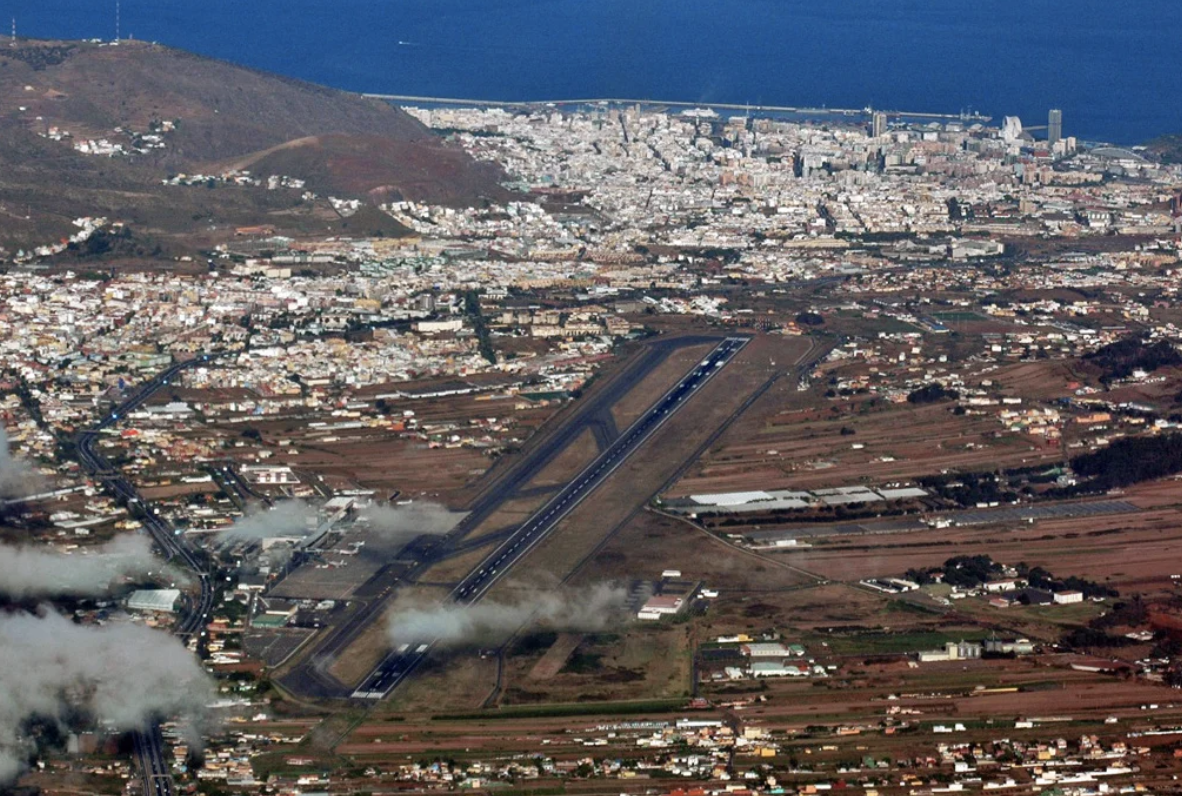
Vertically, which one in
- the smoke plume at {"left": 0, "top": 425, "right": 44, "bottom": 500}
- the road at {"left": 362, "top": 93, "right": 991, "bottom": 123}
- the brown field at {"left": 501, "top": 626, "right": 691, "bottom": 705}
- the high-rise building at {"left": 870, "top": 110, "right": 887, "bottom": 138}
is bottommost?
the brown field at {"left": 501, "top": 626, "right": 691, "bottom": 705}

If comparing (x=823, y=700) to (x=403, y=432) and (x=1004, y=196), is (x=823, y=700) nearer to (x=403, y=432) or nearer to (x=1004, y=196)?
(x=403, y=432)

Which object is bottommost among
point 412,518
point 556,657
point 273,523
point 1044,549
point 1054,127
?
point 556,657

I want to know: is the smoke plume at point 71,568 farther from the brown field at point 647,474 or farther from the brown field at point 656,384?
the brown field at point 656,384

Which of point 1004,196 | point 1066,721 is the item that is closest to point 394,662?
point 1066,721

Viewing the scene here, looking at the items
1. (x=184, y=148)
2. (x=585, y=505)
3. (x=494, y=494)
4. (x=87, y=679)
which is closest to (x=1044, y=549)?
(x=585, y=505)

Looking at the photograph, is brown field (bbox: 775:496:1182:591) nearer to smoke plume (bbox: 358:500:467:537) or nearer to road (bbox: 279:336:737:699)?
road (bbox: 279:336:737:699)

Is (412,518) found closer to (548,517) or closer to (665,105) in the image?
(548,517)

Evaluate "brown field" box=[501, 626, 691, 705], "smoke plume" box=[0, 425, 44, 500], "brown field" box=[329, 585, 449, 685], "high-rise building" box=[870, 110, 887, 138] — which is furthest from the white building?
"high-rise building" box=[870, 110, 887, 138]
